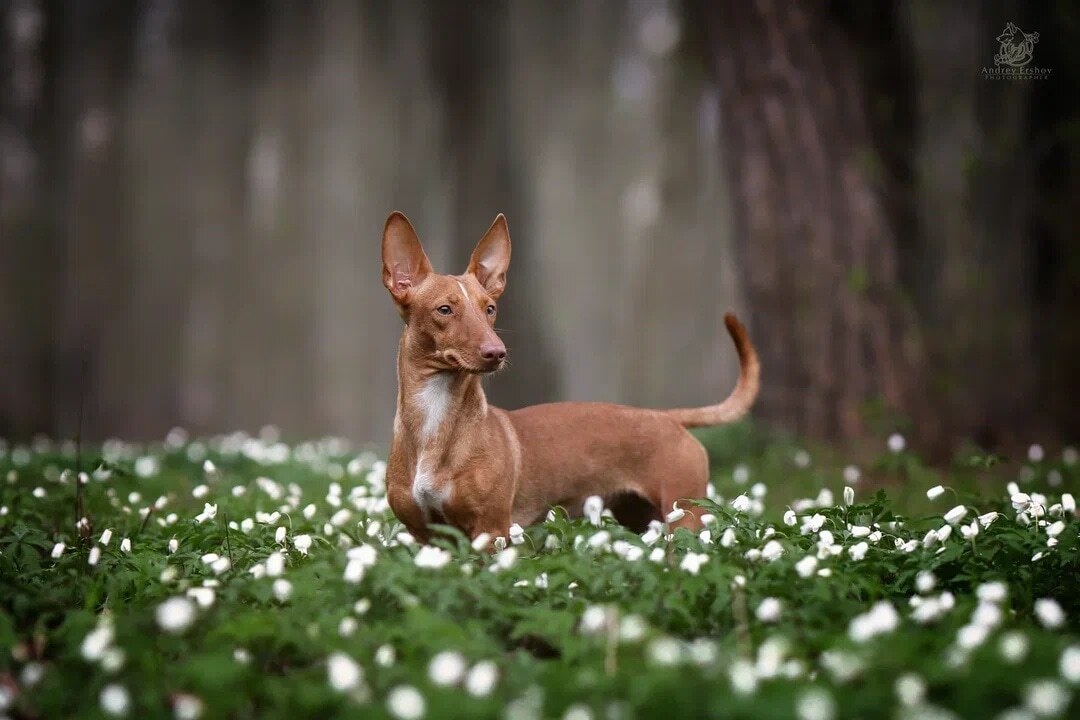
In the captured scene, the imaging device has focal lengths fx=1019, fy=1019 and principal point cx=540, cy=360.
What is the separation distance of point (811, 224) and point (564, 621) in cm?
707

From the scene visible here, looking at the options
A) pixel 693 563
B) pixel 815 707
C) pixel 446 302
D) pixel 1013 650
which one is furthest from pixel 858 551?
pixel 446 302

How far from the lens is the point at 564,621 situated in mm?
3057

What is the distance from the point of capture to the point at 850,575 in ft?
11.9

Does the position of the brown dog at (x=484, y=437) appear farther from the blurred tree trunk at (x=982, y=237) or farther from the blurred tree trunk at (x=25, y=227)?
the blurred tree trunk at (x=25, y=227)

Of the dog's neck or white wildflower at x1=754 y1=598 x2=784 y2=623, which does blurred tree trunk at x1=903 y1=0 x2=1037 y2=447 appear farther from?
white wildflower at x1=754 y1=598 x2=784 y2=623

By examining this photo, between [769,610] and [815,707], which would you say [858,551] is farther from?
[815,707]

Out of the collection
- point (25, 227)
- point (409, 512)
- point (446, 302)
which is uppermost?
point (446, 302)

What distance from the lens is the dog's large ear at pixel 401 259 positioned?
4988 mm

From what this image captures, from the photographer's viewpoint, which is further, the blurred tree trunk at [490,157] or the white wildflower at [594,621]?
the blurred tree trunk at [490,157]

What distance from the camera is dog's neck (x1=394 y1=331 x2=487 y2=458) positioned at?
189 inches

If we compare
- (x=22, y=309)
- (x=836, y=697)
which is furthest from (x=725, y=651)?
(x=22, y=309)

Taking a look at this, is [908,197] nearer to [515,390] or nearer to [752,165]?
[752,165]

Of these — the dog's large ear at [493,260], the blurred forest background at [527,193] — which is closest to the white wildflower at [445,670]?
the dog's large ear at [493,260]

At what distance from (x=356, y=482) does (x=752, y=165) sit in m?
4.89
